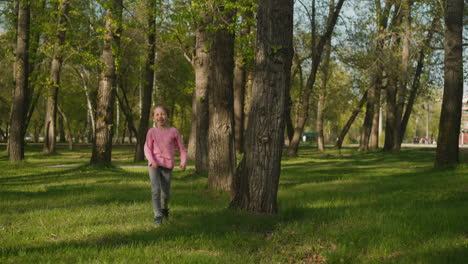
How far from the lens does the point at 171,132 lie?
6.61m

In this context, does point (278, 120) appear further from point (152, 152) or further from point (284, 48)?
point (152, 152)

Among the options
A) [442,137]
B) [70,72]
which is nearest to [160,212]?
[442,137]

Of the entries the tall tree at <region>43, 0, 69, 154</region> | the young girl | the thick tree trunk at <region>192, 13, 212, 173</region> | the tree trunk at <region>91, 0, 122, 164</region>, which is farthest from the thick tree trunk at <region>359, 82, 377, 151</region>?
the young girl

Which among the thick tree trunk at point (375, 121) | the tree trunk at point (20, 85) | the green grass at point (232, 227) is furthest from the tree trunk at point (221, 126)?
the thick tree trunk at point (375, 121)

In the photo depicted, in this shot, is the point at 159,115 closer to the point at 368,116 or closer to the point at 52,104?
the point at 52,104

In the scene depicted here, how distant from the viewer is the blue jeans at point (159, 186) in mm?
6395

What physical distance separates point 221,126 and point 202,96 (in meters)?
3.79

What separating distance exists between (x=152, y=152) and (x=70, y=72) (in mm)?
40952

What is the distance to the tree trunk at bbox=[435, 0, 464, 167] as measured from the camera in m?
14.6

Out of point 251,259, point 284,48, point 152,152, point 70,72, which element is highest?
point 70,72

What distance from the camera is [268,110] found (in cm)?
690

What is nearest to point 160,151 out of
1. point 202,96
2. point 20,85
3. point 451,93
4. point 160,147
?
point 160,147

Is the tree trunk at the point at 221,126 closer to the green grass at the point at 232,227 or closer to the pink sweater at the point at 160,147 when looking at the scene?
the green grass at the point at 232,227

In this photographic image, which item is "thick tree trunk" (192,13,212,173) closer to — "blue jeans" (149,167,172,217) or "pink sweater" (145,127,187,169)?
"pink sweater" (145,127,187,169)
